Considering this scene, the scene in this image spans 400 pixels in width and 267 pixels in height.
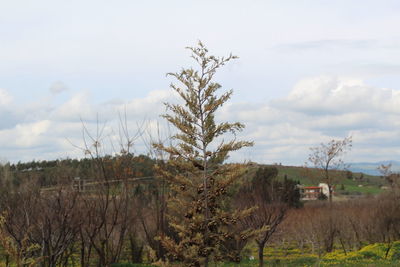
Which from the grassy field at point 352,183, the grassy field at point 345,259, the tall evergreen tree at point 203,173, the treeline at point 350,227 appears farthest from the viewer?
the grassy field at point 352,183

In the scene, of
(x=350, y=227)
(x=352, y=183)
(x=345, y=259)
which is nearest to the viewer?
(x=345, y=259)

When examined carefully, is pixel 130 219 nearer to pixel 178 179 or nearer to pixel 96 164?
pixel 96 164

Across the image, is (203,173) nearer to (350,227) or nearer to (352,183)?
(350,227)

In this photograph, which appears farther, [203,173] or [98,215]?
[98,215]

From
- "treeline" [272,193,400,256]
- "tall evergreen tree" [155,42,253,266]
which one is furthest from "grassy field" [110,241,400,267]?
"tall evergreen tree" [155,42,253,266]

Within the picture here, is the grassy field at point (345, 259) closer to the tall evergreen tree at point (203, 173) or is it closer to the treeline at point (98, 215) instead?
the treeline at point (98, 215)

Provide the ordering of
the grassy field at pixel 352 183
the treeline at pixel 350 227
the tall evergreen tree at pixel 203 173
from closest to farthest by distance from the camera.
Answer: the tall evergreen tree at pixel 203 173
the treeline at pixel 350 227
the grassy field at pixel 352 183

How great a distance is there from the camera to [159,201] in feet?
68.9

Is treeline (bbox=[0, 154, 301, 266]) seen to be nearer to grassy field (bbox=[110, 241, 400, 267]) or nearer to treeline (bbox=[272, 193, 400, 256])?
grassy field (bbox=[110, 241, 400, 267])

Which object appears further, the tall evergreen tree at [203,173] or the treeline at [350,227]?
the treeline at [350,227]

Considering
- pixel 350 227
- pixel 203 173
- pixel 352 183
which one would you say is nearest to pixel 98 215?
pixel 203 173

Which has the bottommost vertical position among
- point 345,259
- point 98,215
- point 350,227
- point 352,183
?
point 345,259

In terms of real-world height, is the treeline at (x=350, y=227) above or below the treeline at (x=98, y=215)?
below

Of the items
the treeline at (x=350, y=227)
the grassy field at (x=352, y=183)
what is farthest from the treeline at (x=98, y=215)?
the grassy field at (x=352, y=183)
